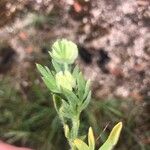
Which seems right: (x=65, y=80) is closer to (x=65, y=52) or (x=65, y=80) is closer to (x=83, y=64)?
(x=65, y=52)

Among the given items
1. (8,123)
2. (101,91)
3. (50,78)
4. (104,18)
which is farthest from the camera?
(104,18)

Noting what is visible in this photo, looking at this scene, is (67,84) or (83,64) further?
(83,64)

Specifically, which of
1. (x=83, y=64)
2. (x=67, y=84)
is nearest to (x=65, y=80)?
(x=67, y=84)

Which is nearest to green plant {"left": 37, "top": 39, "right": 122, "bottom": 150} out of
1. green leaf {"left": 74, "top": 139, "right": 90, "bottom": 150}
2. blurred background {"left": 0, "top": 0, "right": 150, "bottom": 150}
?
green leaf {"left": 74, "top": 139, "right": 90, "bottom": 150}

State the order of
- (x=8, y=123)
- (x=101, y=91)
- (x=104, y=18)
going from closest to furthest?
(x=8, y=123) < (x=101, y=91) < (x=104, y=18)

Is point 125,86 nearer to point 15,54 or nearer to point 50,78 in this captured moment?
point 15,54

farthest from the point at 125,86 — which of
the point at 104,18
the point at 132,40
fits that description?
the point at 104,18
